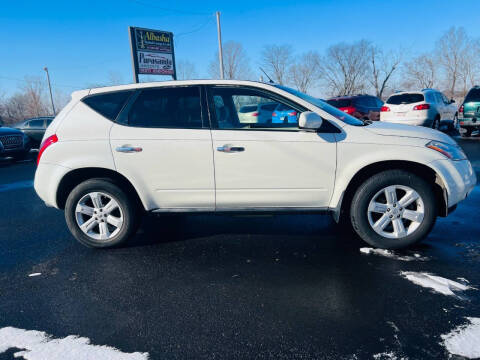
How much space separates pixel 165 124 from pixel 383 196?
2353mm

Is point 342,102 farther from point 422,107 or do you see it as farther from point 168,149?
point 168,149

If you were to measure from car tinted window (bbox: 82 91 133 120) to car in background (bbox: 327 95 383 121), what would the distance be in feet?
40.1

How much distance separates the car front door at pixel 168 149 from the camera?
3.53 metres

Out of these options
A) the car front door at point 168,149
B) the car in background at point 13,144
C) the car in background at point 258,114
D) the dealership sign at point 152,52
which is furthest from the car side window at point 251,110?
the dealership sign at point 152,52

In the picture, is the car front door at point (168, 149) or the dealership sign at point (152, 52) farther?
the dealership sign at point (152, 52)

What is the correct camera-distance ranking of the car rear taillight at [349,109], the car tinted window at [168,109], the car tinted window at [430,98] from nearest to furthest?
the car tinted window at [168,109] < the car tinted window at [430,98] < the car rear taillight at [349,109]

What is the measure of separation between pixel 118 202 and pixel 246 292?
69.5 inches

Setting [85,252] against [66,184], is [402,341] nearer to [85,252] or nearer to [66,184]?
[85,252]

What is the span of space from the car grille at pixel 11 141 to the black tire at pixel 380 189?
12381 mm

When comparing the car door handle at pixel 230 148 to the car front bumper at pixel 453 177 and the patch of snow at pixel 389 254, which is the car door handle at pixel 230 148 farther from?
the car front bumper at pixel 453 177

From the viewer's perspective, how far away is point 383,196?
11.5ft

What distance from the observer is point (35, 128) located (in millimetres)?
15602

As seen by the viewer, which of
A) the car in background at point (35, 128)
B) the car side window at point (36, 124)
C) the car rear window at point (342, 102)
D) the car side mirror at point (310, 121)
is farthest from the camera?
the car side window at point (36, 124)

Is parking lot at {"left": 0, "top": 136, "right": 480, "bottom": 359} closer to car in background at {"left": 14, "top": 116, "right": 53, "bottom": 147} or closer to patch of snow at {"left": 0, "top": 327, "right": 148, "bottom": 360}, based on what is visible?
patch of snow at {"left": 0, "top": 327, "right": 148, "bottom": 360}
